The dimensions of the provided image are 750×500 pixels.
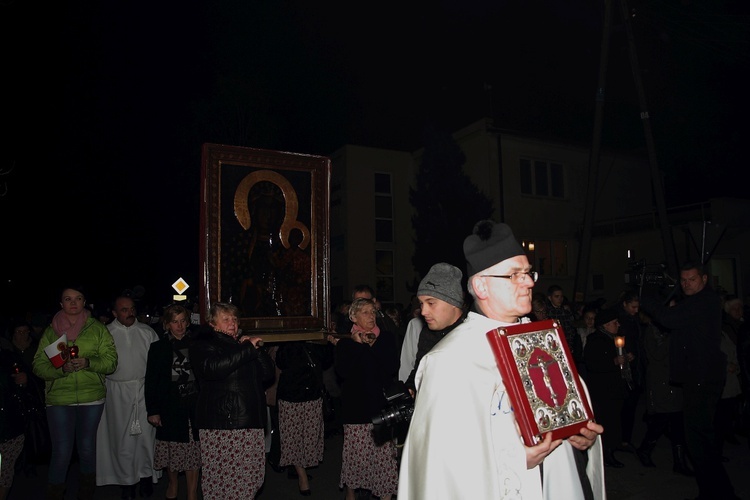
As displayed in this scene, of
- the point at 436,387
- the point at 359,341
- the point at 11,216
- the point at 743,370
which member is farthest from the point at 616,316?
the point at 11,216

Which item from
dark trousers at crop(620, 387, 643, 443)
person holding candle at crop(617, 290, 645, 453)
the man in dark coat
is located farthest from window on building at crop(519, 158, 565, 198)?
the man in dark coat

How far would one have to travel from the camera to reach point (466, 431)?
2.25 m

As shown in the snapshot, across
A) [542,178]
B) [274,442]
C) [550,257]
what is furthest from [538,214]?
[274,442]

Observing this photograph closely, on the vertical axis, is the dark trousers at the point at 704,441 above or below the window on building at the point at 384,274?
below

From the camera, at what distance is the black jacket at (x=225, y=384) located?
494 cm

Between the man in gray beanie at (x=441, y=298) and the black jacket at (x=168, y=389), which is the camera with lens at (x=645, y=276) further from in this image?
the black jacket at (x=168, y=389)

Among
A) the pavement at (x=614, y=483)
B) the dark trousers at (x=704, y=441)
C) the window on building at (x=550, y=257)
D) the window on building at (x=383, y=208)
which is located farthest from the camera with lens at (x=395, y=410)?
the window on building at (x=383, y=208)

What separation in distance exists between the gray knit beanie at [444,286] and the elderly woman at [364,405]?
4.59ft

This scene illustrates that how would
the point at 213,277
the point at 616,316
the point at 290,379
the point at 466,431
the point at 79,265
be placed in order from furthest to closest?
the point at 79,265 → the point at 616,316 → the point at 290,379 → the point at 213,277 → the point at 466,431

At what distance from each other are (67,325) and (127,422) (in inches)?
61.6

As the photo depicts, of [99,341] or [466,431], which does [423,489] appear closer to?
[466,431]

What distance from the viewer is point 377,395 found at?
223 inches

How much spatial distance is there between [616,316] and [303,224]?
14.5ft

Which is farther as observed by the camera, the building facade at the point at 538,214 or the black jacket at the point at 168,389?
the building facade at the point at 538,214
